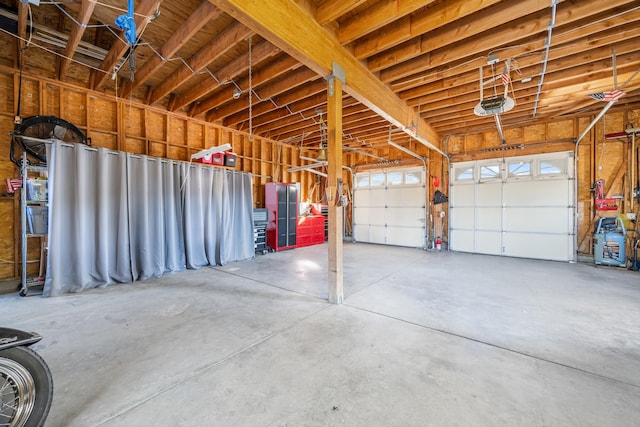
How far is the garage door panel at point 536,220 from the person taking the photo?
242 inches

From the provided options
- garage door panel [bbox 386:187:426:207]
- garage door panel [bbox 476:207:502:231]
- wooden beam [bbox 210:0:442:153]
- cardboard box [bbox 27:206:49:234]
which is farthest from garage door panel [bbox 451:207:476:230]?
cardboard box [bbox 27:206:49:234]

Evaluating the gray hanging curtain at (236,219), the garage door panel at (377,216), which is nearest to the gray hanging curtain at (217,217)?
the gray hanging curtain at (236,219)

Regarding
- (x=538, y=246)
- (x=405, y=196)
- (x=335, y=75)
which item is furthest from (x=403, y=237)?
(x=335, y=75)

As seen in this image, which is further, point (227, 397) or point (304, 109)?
point (304, 109)

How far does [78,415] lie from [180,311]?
1.60 meters

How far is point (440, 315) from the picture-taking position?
9.82ft

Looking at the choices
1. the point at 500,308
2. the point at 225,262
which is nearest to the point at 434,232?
the point at 500,308

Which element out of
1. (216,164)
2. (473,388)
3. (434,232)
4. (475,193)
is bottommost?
(473,388)

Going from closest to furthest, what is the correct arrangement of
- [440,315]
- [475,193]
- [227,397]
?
1. [227,397]
2. [440,315]
3. [475,193]

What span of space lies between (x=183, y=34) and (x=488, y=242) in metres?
8.24

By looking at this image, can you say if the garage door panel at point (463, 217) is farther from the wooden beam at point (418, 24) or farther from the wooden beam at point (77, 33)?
the wooden beam at point (77, 33)

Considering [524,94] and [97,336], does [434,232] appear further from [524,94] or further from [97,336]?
[97,336]

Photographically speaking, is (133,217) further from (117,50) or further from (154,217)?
(117,50)

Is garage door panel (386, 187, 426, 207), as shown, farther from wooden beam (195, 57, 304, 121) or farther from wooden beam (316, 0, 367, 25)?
wooden beam (316, 0, 367, 25)
